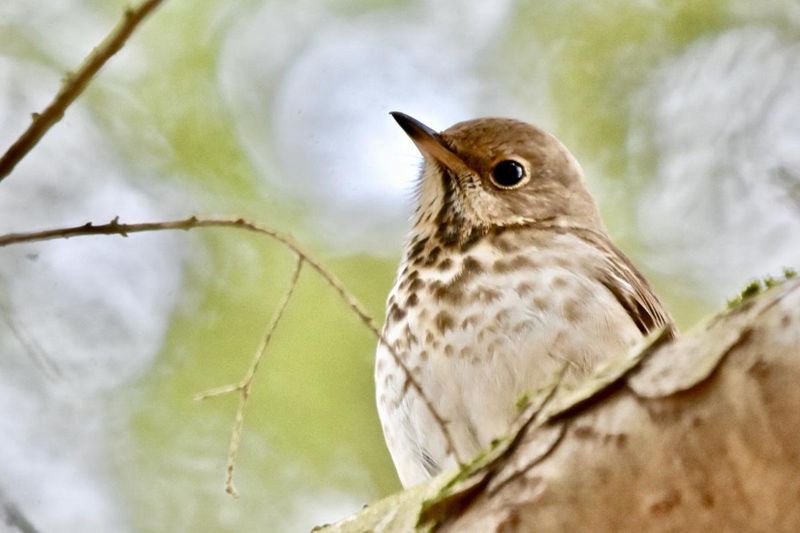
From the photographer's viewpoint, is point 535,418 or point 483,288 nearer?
point 535,418

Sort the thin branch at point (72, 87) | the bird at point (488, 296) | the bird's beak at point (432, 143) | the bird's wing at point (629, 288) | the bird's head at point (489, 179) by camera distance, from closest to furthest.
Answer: the thin branch at point (72, 87)
the bird at point (488, 296)
the bird's wing at point (629, 288)
the bird's head at point (489, 179)
the bird's beak at point (432, 143)

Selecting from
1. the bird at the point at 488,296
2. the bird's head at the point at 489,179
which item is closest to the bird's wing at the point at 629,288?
the bird at the point at 488,296

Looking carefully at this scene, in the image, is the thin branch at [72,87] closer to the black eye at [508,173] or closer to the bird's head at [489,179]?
the bird's head at [489,179]

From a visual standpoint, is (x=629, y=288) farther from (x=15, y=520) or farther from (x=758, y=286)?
(x=15, y=520)

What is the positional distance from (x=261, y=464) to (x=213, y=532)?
13.9 inches

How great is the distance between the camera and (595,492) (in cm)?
165

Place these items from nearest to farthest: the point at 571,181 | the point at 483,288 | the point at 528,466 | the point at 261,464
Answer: the point at 528,466, the point at 483,288, the point at 571,181, the point at 261,464

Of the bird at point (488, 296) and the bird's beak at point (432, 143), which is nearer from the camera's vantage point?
the bird at point (488, 296)

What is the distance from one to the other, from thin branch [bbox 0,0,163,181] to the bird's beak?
2262mm

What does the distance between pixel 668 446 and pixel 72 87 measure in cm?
99

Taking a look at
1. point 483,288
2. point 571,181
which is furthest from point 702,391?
point 571,181

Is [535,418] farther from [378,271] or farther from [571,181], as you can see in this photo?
[378,271]

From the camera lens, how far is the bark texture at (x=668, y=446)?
4.99 feet

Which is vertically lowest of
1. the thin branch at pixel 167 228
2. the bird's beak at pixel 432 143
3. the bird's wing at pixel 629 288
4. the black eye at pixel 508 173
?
the thin branch at pixel 167 228
